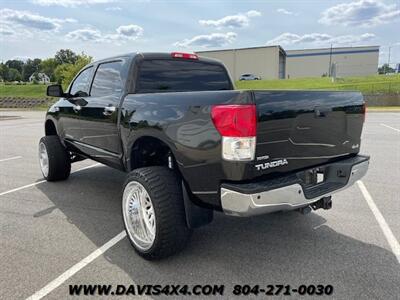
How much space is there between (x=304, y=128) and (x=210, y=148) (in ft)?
2.86

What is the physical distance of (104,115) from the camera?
13.9 feet

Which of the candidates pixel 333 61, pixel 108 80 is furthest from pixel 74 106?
pixel 333 61

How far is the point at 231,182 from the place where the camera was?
2.72 m

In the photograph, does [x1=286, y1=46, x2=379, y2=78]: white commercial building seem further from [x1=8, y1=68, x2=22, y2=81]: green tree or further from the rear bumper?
the rear bumper

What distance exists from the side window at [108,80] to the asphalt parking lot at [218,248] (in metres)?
1.52

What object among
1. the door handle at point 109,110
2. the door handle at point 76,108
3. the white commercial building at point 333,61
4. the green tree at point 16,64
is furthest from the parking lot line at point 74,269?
the green tree at point 16,64

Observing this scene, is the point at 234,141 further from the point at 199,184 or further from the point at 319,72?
the point at 319,72

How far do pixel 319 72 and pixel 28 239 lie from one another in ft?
336

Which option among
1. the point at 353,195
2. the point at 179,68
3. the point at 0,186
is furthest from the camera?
the point at 0,186

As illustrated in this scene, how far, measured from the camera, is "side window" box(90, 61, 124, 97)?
4.24 meters

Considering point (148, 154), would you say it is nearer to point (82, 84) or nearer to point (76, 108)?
point (76, 108)

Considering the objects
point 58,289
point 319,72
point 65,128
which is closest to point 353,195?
point 58,289

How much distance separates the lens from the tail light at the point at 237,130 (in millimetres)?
2578

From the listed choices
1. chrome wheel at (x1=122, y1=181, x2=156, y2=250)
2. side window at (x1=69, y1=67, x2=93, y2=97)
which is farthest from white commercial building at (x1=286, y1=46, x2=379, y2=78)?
chrome wheel at (x1=122, y1=181, x2=156, y2=250)
